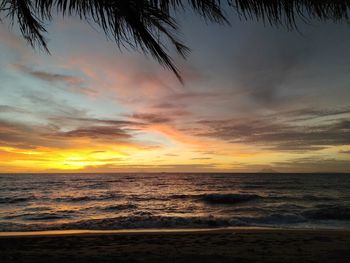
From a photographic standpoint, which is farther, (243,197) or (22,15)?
(243,197)

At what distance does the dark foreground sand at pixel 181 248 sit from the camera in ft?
25.9

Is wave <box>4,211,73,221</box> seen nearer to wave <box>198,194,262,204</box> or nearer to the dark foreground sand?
the dark foreground sand

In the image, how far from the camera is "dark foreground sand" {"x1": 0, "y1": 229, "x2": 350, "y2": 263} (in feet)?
25.9

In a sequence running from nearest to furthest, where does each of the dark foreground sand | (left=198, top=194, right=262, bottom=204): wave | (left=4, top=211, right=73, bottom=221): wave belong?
the dark foreground sand → (left=4, top=211, right=73, bottom=221): wave → (left=198, top=194, right=262, bottom=204): wave

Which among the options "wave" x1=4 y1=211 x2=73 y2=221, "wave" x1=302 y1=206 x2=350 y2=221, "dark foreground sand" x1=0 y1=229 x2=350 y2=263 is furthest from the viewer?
"wave" x1=302 y1=206 x2=350 y2=221

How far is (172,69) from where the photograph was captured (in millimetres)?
1451

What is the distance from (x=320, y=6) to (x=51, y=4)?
1250 mm

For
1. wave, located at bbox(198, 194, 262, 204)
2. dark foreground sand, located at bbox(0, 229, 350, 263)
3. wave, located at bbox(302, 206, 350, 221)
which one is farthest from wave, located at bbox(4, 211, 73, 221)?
wave, located at bbox(198, 194, 262, 204)

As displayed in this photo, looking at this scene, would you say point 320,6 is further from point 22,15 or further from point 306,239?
point 306,239

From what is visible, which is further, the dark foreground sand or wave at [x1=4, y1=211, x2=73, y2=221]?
wave at [x1=4, y1=211, x2=73, y2=221]

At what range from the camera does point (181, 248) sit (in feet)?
29.8

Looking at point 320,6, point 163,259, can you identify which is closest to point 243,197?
point 163,259

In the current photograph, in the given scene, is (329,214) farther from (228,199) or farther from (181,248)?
(181,248)

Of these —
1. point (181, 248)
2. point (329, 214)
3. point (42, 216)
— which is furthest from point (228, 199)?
point (181, 248)
